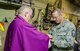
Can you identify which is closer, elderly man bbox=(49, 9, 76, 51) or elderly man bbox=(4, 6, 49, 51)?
elderly man bbox=(4, 6, 49, 51)

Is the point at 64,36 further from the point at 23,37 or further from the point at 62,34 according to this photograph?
the point at 23,37

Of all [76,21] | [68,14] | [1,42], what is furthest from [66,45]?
[76,21]

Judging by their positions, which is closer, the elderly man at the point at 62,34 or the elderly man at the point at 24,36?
the elderly man at the point at 24,36

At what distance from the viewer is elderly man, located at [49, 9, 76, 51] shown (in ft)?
11.1

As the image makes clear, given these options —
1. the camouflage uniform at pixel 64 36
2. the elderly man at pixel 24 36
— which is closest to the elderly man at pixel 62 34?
the camouflage uniform at pixel 64 36

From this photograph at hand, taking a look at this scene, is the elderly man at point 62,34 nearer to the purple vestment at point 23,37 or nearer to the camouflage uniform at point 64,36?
the camouflage uniform at point 64,36

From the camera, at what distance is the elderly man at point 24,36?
2.92 metres

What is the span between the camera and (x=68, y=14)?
22.1 ft

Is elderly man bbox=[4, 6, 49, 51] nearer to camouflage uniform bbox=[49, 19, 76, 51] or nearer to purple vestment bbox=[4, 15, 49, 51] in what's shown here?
purple vestment bbox=[4, 15, 49, 51]

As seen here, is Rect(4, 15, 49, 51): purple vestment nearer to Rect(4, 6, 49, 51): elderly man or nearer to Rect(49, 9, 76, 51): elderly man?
Rect(4, 6, 49, 51): elderly man

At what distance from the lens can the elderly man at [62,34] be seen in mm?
3378

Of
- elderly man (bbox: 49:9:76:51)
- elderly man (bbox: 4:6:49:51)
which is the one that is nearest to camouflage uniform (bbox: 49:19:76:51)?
elderly man (bbox: 49:9:76:51)

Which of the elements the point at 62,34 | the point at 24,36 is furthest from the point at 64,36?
the point at 24,36

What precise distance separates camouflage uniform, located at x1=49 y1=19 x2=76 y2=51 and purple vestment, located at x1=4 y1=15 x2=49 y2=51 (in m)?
0.45
